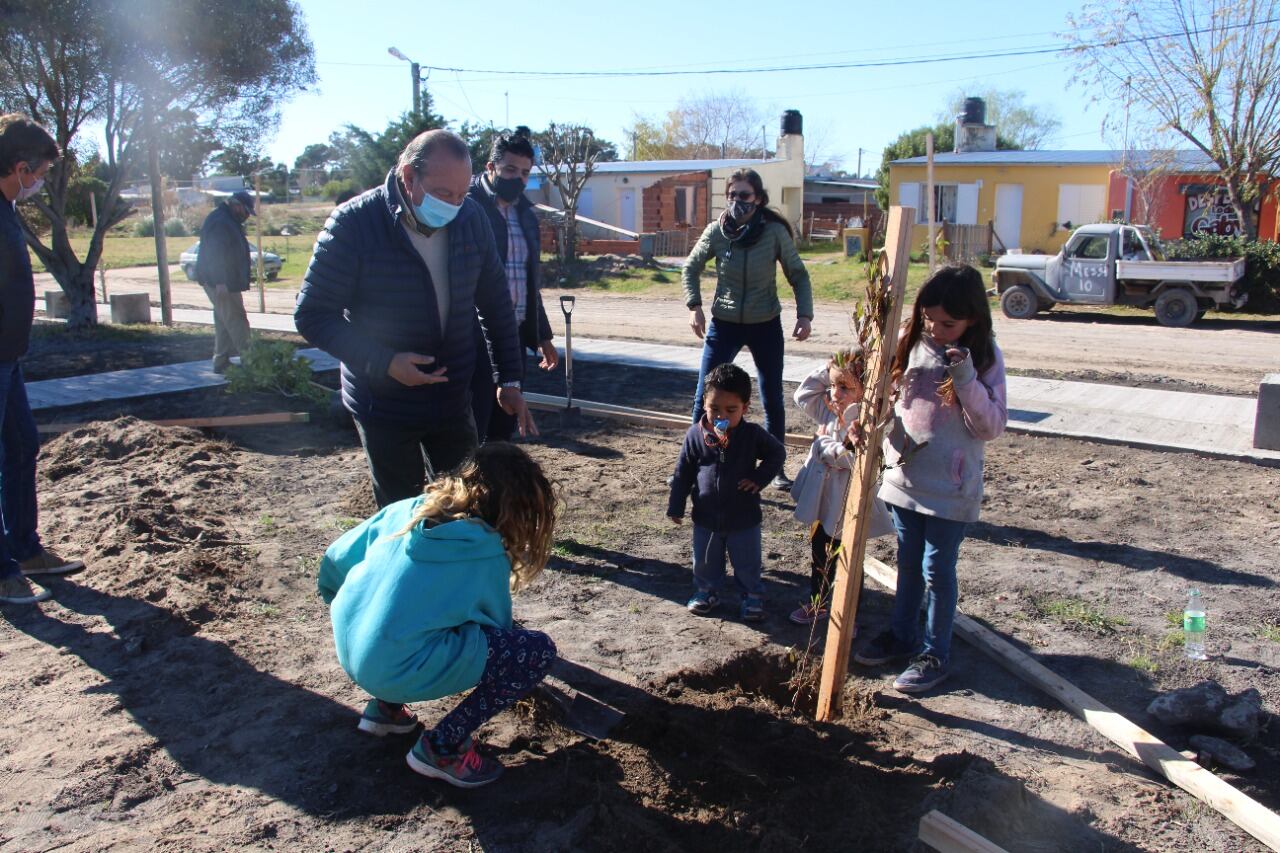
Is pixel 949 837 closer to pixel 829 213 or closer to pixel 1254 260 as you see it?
pixel 1254 260

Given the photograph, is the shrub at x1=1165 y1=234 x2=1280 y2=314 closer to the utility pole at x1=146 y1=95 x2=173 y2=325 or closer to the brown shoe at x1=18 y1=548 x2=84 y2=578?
the utility pole at x1=146 y1=95 x2=173 y2=325

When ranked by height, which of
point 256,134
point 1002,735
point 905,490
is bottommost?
point 1002,735

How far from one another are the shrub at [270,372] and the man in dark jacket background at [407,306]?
6.08 metres

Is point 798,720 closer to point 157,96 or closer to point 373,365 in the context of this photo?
point 373,365

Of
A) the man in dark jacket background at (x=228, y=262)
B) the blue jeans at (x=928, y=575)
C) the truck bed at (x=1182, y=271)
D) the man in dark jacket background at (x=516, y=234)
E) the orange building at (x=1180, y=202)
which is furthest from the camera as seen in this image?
the orange building at (x=1180, y=202)

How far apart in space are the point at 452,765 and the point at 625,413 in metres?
5.74

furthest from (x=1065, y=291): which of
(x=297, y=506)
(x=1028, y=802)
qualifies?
(x=1028, y=802)

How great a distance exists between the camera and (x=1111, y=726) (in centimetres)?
368

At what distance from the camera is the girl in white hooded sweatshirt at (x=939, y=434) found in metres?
3.74

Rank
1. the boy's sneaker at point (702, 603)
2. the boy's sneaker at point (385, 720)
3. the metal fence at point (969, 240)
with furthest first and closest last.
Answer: the metal fence at point (969, 240) → the boy's sneaker at point (702, 603) → the boy's sneaker at point (385, 720)

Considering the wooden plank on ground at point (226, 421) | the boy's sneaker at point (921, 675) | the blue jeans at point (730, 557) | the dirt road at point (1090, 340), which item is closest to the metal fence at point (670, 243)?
the dirt road at point (1090, 340)

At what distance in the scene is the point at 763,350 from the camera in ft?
21.1

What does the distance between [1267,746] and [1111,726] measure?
55cm

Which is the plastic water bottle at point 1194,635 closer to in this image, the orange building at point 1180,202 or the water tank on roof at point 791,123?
the orange building at point 1180,202
